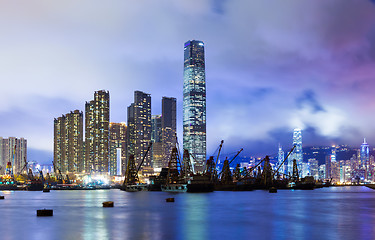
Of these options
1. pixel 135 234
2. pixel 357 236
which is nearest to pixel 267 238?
pixel 357 236

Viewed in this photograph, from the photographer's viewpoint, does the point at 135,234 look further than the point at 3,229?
No

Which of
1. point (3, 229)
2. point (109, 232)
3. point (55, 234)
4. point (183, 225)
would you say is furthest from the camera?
point (183, 225)

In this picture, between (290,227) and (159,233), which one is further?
(290,227)

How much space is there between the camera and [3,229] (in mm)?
54406

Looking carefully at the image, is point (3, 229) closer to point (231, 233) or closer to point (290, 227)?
point (231, 233)

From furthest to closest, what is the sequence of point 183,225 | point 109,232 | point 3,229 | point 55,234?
point 183,225, point 3,229, point 109,232, point 55,234

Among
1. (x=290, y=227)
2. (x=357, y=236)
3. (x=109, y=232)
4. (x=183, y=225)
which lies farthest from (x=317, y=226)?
(x=109, y=232)

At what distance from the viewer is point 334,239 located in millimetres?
43938

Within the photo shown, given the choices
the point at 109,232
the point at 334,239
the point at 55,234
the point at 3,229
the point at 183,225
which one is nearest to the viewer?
the point at 334,239

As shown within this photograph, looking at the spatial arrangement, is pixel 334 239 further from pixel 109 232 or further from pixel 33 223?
pixel 33 223

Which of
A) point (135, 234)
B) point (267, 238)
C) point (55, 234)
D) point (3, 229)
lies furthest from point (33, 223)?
point (267, 238)

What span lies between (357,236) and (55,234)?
3501 centimetres

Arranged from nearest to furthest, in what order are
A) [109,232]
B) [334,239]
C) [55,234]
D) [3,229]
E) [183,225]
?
[334,239] < [55,234] < [109,232] < [3,229] < [183,225]

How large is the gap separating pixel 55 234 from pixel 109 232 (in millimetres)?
6643
